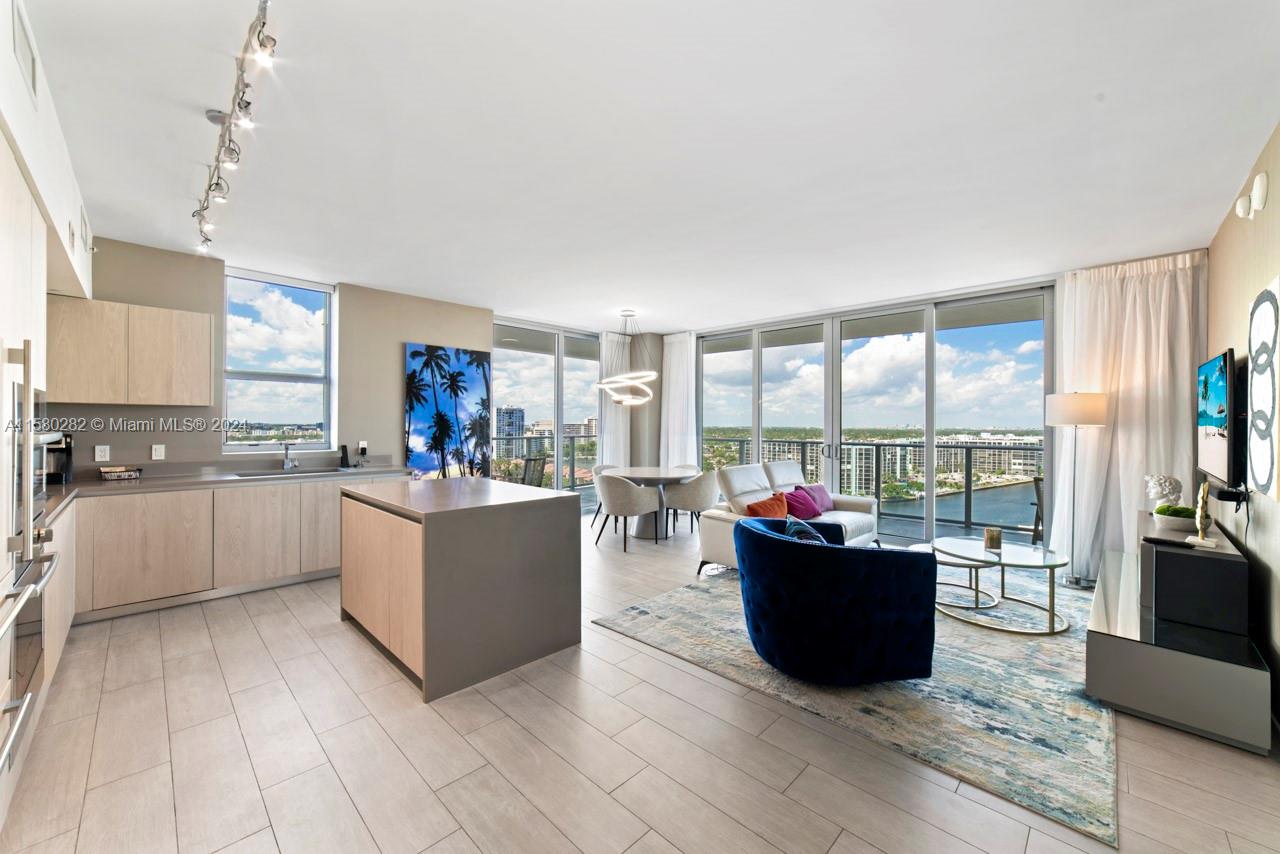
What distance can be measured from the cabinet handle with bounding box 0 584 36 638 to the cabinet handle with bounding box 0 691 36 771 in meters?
0.24

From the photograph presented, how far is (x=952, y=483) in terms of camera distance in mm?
5480

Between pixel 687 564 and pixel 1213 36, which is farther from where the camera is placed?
pixel 687 564

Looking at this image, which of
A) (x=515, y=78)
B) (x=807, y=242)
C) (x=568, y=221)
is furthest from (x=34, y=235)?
(x=807, y=242)

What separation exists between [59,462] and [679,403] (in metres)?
5.96

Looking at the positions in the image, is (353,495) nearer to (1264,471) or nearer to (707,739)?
(707,739)

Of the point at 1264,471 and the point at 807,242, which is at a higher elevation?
the point at 807,242

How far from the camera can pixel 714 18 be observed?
1.74 m

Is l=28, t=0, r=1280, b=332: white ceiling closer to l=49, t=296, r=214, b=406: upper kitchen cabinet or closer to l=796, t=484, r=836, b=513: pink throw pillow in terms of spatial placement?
l=49, t=296, r=214, b=406: upper kitchen cabinet

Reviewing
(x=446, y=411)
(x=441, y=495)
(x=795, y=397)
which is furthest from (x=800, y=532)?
(x=446, y=411)

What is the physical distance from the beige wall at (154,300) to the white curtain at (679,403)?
505 cm

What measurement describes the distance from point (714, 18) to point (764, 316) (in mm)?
4817

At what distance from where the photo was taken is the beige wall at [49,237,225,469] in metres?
3.75

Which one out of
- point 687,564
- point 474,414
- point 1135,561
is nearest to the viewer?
point 1135,561

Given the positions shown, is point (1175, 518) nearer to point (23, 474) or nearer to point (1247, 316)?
point (1247, 316)
